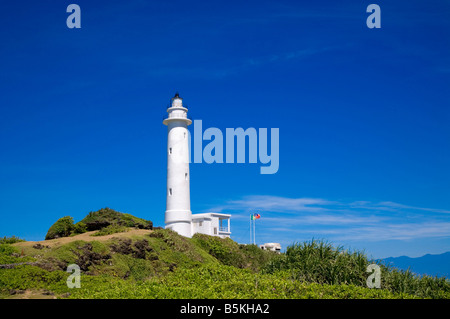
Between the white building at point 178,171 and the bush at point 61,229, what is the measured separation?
9.78 metres

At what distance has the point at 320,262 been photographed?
15.7 metres

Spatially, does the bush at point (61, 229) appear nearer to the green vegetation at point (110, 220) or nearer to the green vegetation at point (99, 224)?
the green vegetation at point (99, 224)

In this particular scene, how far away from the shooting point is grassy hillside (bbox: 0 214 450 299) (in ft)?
37.6

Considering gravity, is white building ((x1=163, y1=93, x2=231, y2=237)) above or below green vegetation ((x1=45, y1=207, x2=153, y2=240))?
above

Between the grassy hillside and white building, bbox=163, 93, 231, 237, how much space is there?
24.9 ft

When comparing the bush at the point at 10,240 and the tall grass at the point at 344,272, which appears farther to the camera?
the bush at the point at 10,240

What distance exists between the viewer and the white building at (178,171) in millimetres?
39375

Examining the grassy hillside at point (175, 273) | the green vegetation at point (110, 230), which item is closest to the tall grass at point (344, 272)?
the grassy hillside at point (175, 273)

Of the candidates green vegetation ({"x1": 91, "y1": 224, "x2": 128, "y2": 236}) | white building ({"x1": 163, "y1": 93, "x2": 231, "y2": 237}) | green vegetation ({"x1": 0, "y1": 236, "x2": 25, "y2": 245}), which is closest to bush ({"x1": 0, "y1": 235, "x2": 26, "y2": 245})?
green vegetation ({"x1": 0, "y1": 236, "x2": 25, "y2": 245})

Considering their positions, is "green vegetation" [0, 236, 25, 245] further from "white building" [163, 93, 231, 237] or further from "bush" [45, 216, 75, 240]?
"white building" [163, 93, 231, 237]

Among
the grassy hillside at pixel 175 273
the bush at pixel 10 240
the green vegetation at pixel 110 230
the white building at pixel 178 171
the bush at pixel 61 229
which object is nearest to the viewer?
the grassy hillside at pixel 175 273

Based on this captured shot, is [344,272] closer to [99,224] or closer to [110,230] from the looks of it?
[110,230]
